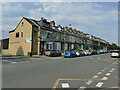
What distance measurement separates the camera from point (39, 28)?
28.0 m

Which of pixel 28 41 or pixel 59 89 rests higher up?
pixel 28 41

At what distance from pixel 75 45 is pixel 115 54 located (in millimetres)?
20803

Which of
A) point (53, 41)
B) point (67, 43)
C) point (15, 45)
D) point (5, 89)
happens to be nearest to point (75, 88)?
point (5, 89)

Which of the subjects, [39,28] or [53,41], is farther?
[53,41]

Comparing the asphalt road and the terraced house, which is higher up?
the terraced house

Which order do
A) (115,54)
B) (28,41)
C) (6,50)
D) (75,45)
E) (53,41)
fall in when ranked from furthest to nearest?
(75,45)
(6,50)
(53,41)
(28,41)
(115,54)

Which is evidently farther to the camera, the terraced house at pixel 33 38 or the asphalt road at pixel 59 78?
the terraced house at pixel 33 38

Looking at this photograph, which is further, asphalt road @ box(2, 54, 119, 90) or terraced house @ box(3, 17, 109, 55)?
terraced house @ box(3, 17, 109, 55)

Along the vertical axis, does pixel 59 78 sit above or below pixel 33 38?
below

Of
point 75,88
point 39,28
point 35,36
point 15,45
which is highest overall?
point 39,28

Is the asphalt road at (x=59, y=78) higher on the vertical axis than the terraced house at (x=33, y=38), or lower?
lower

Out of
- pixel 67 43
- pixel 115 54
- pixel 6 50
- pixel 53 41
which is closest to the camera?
pixel 115 54

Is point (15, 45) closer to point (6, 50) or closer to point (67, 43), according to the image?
point (6, 50)

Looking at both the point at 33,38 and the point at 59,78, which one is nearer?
the point at 59,78
